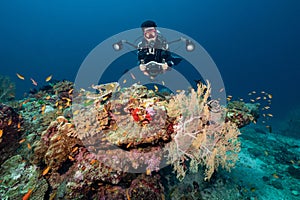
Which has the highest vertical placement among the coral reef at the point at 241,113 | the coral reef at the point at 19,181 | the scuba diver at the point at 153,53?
the scuba diver at the point at 153,53

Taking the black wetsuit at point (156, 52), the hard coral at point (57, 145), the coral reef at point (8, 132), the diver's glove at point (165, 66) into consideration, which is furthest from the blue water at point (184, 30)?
the coral reef at point (8, 132)

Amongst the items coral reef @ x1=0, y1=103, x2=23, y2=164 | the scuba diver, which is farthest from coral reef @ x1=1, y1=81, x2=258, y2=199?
the scuba diver

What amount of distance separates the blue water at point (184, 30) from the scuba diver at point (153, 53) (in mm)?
74303

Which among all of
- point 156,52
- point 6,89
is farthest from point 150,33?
point 6,89

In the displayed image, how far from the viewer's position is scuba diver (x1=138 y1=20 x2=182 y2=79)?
5520mm

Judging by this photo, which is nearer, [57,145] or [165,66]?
[57,145]

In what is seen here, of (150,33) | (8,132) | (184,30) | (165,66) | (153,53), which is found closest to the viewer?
(8,132)

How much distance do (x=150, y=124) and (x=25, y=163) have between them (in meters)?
2.97

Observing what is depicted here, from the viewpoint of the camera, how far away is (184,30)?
118 metres

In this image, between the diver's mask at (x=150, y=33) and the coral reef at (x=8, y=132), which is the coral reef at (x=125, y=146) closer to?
the coral reef at (x=8, y=132)

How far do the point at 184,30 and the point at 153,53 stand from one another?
12222cm

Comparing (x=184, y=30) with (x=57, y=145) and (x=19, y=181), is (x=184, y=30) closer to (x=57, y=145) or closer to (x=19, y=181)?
(x=57, y=145)

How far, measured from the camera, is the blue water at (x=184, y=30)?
280ft

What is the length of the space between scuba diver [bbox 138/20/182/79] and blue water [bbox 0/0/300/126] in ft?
244
